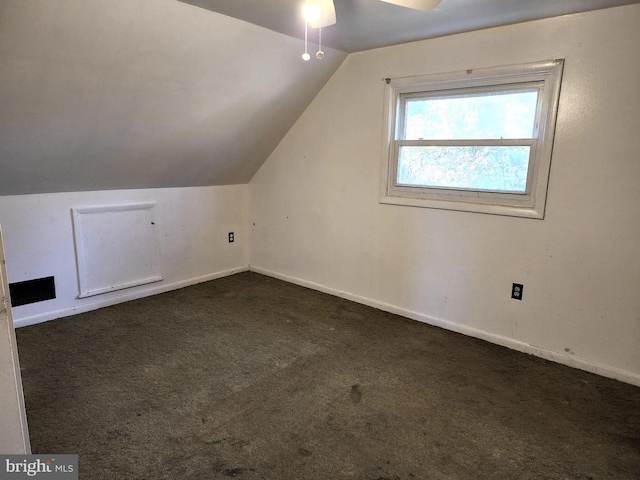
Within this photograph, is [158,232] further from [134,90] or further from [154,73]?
[154,73]

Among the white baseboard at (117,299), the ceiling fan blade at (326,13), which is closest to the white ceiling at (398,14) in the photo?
the ceiling fan blade at (326,13)

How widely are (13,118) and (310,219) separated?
7.57 ft

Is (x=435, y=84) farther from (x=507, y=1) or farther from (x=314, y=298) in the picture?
(x=314, y=298)

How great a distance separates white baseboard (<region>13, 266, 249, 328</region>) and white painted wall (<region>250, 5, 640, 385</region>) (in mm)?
1020

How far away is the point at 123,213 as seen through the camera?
3273mm

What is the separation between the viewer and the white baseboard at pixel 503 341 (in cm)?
230

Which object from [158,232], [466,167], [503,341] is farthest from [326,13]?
[158,232]

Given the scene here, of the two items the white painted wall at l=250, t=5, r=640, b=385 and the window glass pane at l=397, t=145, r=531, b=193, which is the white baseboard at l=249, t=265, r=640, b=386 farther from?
the window glass pane at l=397, t=145, r=531, b=193

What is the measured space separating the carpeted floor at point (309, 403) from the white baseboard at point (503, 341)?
0.07m

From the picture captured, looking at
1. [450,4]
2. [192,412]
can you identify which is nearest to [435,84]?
[450,4]

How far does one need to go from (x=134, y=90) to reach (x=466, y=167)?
2273 millimetres

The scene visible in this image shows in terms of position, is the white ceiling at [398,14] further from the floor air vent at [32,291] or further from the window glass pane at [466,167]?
the floor air vent at [32,291]

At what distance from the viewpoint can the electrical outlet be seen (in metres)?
2.57

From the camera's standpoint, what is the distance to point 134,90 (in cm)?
239
